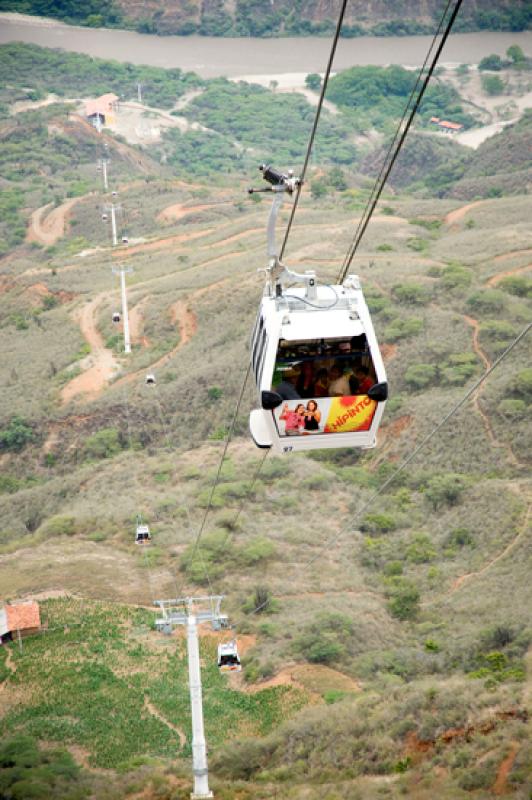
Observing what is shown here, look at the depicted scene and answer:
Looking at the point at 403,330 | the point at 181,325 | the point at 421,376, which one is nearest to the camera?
the point at 421,376

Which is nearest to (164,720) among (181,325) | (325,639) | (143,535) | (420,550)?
(325,639)

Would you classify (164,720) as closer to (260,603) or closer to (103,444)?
(260,603)

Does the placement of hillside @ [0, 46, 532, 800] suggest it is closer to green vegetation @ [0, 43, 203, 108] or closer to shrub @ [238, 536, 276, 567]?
shrub @ [238, 536, 276, 567]

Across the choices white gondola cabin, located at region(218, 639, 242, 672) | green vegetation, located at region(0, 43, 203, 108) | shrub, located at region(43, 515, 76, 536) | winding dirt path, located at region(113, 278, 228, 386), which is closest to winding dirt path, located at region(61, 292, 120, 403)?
winding dirt path, located at region(113, 278, 228, 386)

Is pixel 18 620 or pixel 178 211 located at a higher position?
pixel 178 211

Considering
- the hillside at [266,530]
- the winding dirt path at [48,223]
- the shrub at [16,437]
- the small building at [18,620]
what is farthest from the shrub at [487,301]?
the winding dirt path at [48,223]

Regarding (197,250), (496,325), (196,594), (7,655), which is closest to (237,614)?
(196,594)

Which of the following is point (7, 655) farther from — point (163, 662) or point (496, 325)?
point (496, 325)
